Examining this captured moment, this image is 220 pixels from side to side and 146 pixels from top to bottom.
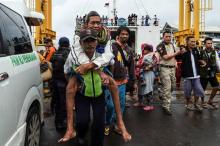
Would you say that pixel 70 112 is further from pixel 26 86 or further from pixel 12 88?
pixel 12 88

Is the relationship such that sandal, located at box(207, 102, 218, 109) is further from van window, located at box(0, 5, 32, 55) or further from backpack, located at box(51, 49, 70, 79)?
van window, located at box(0, 5, 32, 55)

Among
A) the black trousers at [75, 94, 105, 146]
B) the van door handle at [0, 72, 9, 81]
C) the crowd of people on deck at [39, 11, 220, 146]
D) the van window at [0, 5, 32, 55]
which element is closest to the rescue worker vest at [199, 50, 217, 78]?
the crowd of people on deck at [39, 11, 220, 146]

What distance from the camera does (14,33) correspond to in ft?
12.7

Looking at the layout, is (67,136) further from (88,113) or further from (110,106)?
(110,106)

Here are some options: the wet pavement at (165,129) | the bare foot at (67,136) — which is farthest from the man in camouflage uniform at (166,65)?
the bare foot at (67,136)

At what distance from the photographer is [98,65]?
393 centimetres

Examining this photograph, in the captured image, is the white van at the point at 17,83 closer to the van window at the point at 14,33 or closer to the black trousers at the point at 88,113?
the van window at the point at 14,33

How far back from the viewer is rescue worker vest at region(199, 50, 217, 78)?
321 inches

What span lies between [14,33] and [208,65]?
5471 mm

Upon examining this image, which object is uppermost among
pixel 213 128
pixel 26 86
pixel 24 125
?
pixel 26 86

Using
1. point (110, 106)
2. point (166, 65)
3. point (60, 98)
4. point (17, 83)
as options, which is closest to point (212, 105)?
point (166, 65)

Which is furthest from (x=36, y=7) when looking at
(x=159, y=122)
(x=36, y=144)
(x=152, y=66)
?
(x=36, y=144)

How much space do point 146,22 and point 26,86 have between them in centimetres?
2399

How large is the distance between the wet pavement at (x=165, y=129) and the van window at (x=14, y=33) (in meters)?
1.82
